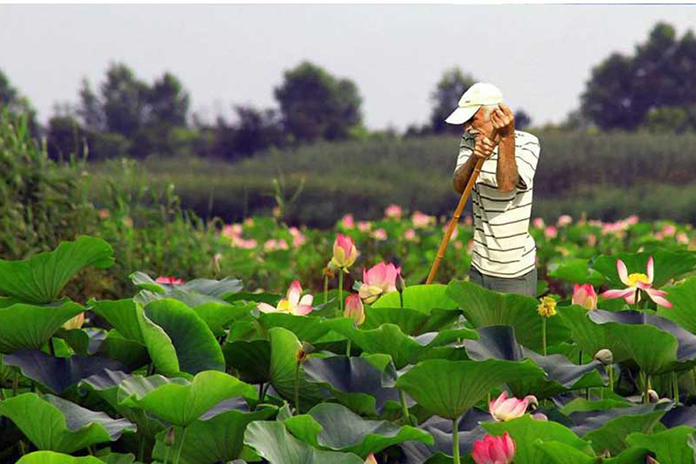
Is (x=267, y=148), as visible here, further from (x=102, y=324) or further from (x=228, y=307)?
(x=228, y=307)

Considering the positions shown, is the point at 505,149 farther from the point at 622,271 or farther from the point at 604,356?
the point at 604,356

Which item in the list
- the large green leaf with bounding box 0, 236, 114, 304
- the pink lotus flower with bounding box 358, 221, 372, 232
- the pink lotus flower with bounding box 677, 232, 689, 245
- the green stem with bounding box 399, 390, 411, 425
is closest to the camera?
the green stem with bounding box 399, 390, 411, 425

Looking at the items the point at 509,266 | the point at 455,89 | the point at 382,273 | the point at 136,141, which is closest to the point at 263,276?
the point at 509,266

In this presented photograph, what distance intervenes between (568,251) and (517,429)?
705 centimetres

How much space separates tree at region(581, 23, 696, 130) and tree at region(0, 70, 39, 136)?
14.8m

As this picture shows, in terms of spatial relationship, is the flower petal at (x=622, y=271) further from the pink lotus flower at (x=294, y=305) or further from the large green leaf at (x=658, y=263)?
the pink lotus flower at (x=294, y=305)

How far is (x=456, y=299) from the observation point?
203 cm

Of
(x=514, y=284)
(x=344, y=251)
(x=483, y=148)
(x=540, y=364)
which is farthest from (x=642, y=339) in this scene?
(x=514, y=284)

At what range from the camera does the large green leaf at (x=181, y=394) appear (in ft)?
5.19

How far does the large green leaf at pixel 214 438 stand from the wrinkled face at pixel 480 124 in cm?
125

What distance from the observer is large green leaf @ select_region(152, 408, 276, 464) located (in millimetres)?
1676

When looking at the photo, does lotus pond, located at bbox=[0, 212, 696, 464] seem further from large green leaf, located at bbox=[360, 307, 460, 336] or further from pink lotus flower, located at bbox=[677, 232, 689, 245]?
pink lotus flower, located at bbox=[677, 232, 689, 245]

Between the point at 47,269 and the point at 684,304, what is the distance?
118 centimetres

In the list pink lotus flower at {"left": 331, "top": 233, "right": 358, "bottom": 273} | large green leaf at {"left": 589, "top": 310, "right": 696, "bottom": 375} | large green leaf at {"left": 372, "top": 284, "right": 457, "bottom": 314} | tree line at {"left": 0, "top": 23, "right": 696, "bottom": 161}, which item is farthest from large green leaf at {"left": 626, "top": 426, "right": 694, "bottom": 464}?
tree line at {"left": 0, "top": 23, "right": 696, "bottom": 161}
